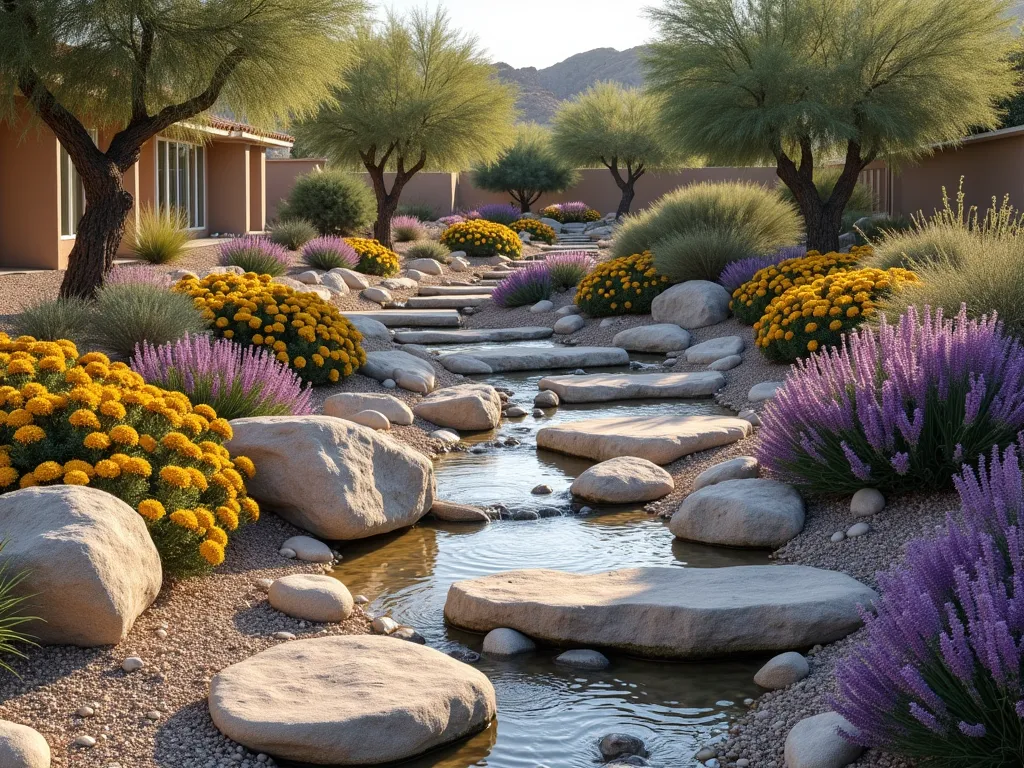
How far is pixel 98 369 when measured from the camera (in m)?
6.14

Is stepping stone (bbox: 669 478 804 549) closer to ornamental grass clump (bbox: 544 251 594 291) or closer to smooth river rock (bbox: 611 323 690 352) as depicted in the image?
smooth river rock (bbox: 611 323 690 352)

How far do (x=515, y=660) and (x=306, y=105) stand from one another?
10.2m

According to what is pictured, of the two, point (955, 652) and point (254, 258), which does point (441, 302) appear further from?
point (955, 652)

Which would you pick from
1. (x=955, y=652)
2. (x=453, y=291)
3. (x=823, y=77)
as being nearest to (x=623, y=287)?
(x=823, y=77)

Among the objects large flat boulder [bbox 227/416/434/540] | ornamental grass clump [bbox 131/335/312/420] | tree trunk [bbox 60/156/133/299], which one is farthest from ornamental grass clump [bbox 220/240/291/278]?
large flat boulder [bbox 227/416/434/540]

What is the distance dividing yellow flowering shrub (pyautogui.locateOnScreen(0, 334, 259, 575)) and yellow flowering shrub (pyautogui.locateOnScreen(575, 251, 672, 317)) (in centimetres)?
1116

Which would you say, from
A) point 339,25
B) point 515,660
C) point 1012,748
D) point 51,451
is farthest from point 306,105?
point 1012,748

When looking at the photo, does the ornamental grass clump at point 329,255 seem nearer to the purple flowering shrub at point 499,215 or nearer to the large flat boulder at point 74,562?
the purple flowering shrub at point 499,215

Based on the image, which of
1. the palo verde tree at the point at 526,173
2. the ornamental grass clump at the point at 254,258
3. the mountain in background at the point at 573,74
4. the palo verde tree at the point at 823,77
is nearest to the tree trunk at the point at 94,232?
the ornamental grass clump at the point at 254,258

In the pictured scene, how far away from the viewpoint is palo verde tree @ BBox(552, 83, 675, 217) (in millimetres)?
41094

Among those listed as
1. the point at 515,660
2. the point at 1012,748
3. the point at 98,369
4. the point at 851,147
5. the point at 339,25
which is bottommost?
the point at 515,660

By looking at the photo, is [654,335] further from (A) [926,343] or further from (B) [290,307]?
(A) [926,343]

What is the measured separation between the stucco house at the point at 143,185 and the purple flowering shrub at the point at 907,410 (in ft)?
31.0

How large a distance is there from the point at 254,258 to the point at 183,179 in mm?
9042
